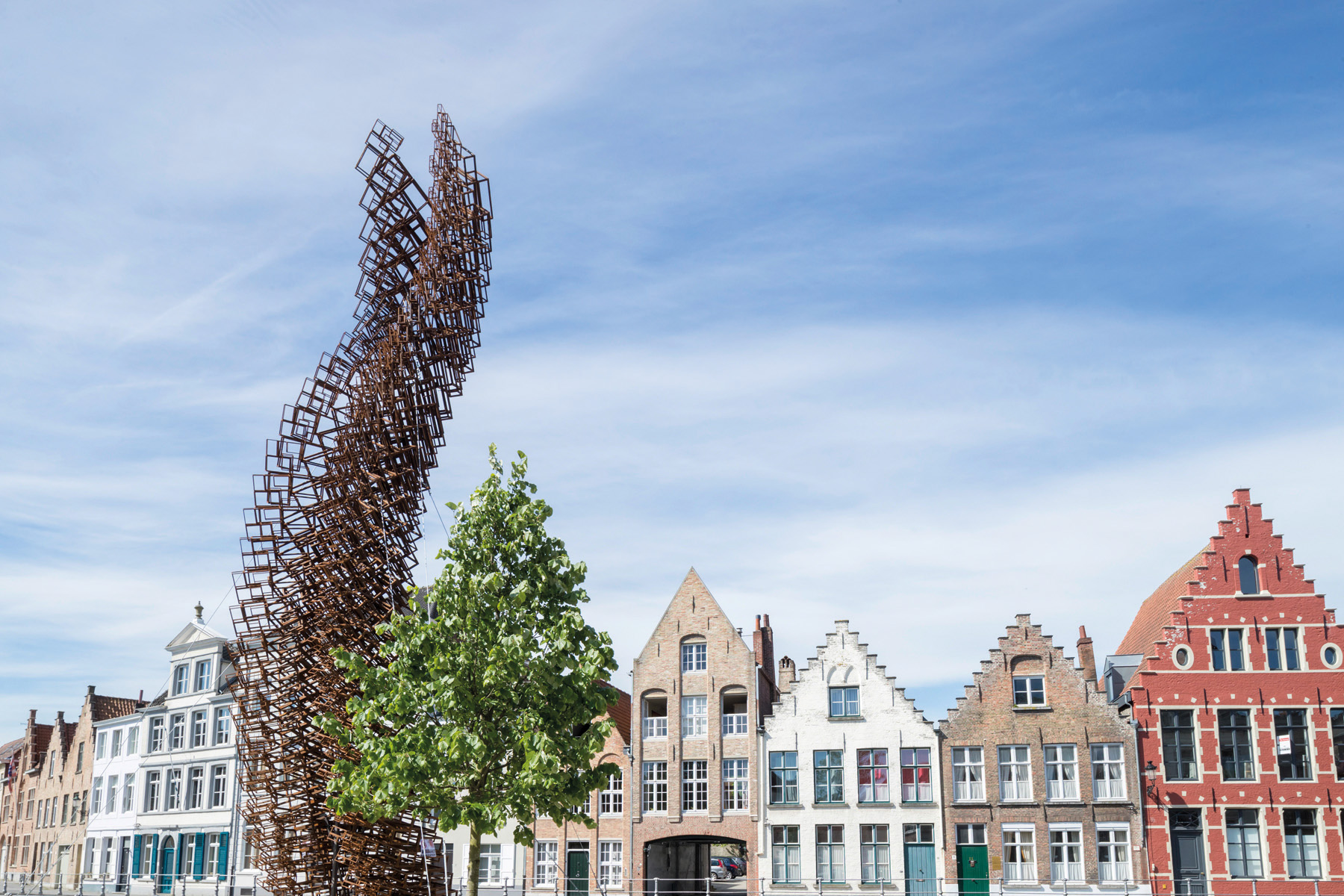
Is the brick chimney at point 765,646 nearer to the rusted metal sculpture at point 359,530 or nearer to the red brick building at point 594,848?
the red brick building at point 594,848

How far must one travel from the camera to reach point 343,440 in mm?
30047

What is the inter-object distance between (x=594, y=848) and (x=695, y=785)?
14.7 feet

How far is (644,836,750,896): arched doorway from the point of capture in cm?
4269

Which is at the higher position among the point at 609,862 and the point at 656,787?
the point at 656,787

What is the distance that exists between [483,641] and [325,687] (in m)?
6.81

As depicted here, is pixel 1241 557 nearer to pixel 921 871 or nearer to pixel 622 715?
pixel 921 871

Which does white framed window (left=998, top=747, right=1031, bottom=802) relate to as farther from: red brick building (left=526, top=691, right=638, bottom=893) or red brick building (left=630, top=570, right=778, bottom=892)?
red brick building (left=526, top=691, right=638, bottom=893)

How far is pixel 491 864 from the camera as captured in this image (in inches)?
1732

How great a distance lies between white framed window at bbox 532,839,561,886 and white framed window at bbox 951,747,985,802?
588 inches

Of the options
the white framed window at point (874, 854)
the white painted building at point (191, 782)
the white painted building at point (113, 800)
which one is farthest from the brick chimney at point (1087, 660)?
the white painted building at point (113, 800)

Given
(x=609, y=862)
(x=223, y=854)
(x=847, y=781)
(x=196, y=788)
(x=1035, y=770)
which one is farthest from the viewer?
(x=196, y=788)

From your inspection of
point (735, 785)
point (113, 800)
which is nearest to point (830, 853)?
point (735, 785)

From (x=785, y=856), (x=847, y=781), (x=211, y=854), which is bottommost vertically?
(x=211, y=854)

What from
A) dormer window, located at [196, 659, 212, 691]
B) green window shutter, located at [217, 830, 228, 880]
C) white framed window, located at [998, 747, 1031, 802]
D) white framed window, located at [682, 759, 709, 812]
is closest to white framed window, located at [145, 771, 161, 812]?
dormer window, located at [196, 659, 212, 691]
